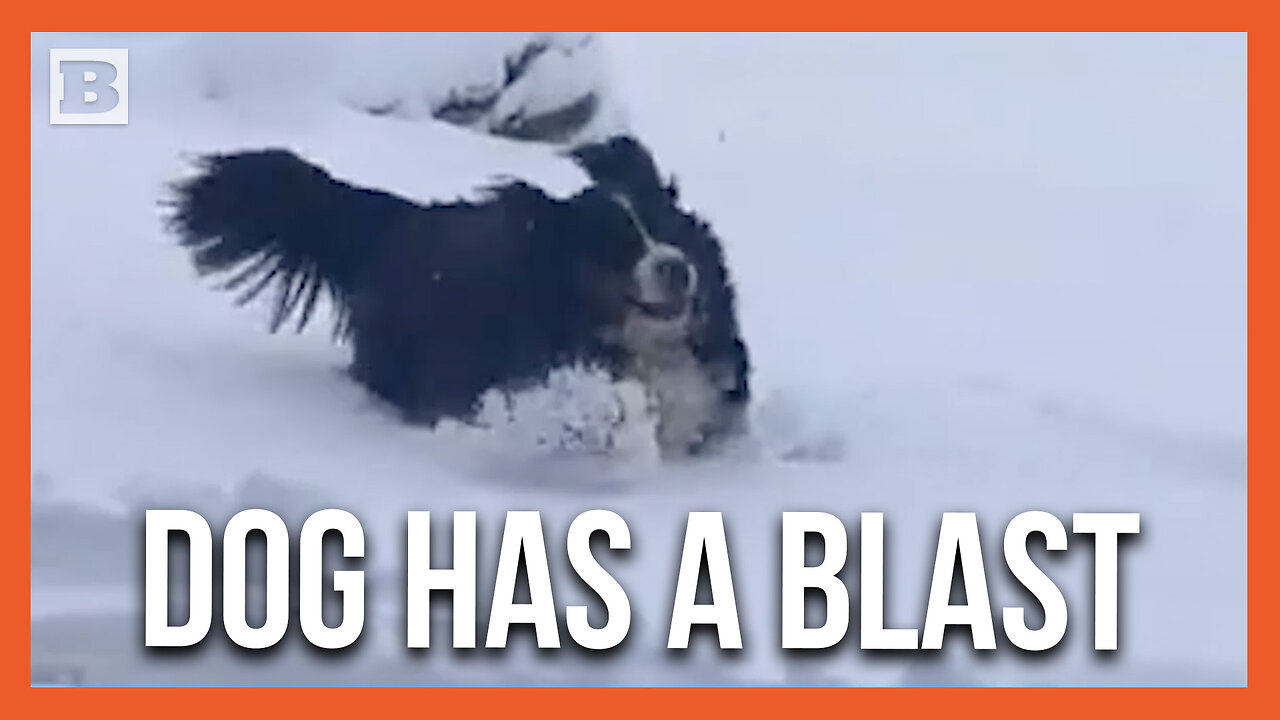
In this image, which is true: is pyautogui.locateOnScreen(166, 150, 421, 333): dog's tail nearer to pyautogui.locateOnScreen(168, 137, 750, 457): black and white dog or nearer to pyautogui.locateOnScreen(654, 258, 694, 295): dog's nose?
pyautogui.locateOnScreen(168, 137, 750, 457): black and white dog

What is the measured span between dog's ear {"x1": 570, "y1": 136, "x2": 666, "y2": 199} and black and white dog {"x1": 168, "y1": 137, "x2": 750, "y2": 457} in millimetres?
14

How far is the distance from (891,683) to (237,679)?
0.52m

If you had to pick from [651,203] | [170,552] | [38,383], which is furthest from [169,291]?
[651,203]

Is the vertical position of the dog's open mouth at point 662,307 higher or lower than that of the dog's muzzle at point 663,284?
lower

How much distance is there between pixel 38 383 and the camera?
1.99 metres

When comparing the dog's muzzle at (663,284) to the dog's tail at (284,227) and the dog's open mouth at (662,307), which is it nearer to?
the dog's open mouth at (662,307)

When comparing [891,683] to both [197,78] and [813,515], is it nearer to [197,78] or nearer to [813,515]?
[813,515]

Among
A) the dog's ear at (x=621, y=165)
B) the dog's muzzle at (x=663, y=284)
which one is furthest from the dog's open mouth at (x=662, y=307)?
the dog's ear at (x=621, y=165)

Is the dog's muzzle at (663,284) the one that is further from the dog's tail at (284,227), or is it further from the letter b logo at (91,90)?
the letter b logo at (91,90)

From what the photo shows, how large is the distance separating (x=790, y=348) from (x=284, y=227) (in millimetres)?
467

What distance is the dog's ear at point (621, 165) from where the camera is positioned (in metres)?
2.09

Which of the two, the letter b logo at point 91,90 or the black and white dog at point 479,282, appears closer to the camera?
the black and white dog at point 479,282

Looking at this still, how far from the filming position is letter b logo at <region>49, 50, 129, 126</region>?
2.10 metres

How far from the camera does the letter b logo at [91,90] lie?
210cm
